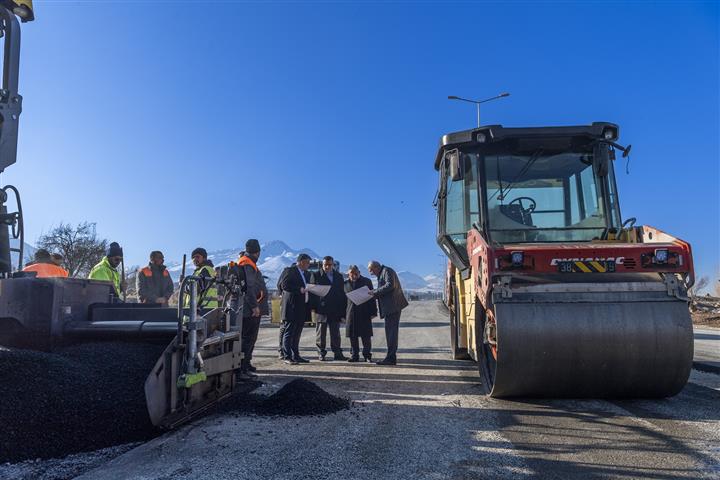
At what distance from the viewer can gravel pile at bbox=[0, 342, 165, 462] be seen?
3416 millimetres

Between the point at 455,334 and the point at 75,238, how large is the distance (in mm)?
27064

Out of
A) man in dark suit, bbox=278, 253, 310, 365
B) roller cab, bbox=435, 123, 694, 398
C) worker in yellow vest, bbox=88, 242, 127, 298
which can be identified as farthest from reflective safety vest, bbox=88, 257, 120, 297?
roller cab, bbox=435, 123, 694, 398

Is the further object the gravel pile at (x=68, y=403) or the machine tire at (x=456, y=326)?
the machine tire at (x=456, y=326)

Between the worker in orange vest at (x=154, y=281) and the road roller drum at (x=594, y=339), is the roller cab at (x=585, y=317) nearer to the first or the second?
the road roller drum at (x=594, y=339)

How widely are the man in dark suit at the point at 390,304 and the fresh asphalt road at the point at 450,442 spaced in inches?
98.3

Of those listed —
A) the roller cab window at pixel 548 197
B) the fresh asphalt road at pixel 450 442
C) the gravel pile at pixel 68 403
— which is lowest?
the fresh asphalt road at pixel 450 442

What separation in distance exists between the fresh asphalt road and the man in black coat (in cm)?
281

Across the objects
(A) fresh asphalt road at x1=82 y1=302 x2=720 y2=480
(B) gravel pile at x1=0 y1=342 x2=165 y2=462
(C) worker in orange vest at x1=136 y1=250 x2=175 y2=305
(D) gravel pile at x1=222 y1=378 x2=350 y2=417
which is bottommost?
(A) fresh asphalt road at x1=82 y1=302 x2=720 y2=480

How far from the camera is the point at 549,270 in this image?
4.75m

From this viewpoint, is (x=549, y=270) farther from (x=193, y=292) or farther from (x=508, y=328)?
(x=193, y=292)

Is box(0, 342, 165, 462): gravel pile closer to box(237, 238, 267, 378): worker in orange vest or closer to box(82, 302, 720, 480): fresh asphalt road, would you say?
box(82, 302, 720, 480): fresh asphalt road

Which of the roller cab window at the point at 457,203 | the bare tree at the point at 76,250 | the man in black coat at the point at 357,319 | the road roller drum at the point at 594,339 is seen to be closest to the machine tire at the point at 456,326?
the roller cab window at the point at 457,203

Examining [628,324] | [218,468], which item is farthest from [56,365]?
[628,324]

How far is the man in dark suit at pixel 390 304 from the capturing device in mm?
8258
